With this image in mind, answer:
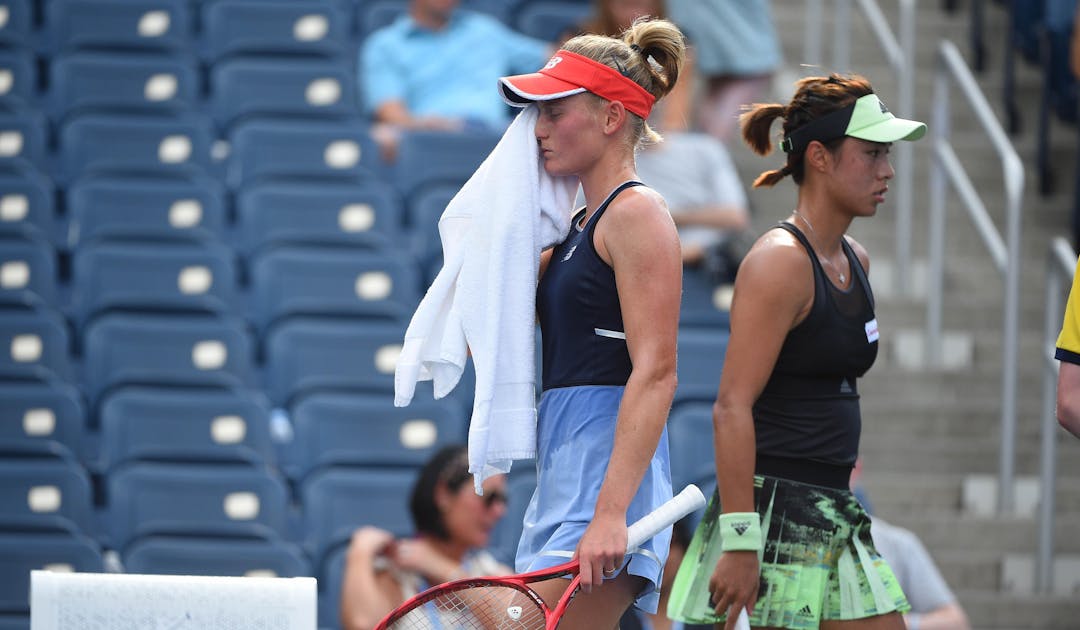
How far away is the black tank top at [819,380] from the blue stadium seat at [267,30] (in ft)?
15.9

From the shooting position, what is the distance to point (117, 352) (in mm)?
5977

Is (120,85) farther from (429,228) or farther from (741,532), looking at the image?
(741,532)

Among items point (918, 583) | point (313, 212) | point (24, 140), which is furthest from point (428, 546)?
point (24, 140)

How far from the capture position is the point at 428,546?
4.94m

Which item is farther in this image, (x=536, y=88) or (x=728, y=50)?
(x=728, y=50)

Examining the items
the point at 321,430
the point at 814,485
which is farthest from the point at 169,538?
the point at 814,485

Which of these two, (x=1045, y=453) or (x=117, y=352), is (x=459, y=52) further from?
(x=1045, y=453)

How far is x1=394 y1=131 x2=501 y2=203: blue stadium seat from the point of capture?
714 cm

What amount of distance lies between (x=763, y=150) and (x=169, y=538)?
266cm

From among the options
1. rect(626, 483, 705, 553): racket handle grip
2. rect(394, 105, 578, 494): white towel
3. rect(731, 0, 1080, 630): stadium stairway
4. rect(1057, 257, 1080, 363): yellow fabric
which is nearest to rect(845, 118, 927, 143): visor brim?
rect(1057, 257, 1080, 363): yellow fabric

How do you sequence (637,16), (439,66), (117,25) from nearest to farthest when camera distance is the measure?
(637,16) < (439,66) < (117,25)

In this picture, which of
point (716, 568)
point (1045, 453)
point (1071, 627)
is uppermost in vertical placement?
point (716, 568)

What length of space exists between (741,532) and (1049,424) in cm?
286

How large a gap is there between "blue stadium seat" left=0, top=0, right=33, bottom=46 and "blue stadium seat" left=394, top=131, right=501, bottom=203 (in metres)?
2.03
